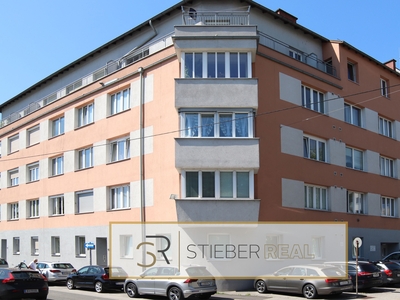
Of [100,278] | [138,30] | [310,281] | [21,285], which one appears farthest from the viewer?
[138,30]

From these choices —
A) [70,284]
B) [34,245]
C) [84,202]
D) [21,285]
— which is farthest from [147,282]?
[34,245]

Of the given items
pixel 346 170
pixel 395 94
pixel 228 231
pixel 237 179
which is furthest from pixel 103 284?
pixel 395 94

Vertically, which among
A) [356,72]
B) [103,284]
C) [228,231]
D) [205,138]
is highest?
[356,72]

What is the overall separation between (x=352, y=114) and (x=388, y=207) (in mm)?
6968

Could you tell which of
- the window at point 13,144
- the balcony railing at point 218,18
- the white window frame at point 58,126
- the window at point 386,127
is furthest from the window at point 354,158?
the window at point 13,144

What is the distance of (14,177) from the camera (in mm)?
37656

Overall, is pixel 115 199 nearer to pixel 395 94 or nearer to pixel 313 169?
pixel 313 169

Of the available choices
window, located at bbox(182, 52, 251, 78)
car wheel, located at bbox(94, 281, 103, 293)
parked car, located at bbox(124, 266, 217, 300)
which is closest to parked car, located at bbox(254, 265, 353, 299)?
parked car, located at bbox(124, 266, 217, 300)

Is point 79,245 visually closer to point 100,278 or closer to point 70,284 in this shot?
point 70,284

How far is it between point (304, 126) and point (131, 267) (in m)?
11.4

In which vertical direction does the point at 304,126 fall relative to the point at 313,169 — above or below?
above

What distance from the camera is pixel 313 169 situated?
26.0 m

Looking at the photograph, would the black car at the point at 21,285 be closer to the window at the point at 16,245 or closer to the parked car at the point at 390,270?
the parked car at the point at 390,270

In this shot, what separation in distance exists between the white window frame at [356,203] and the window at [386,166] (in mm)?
3354
